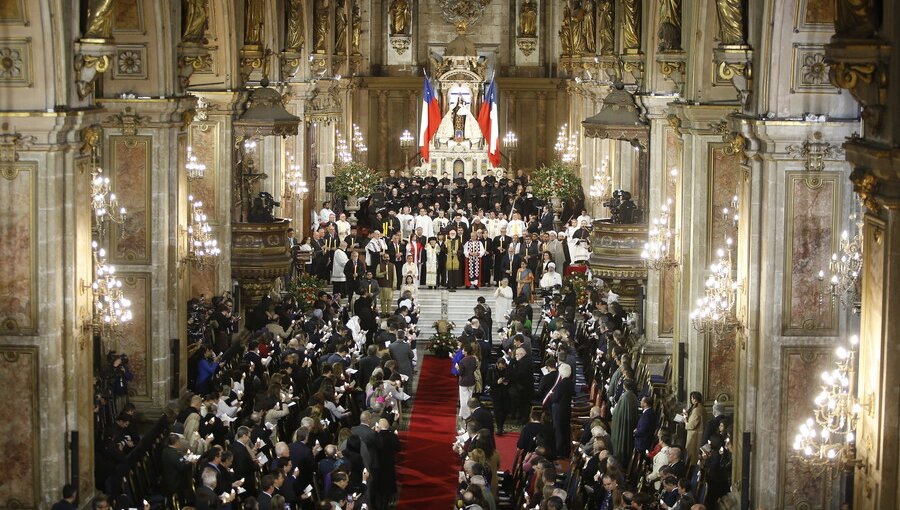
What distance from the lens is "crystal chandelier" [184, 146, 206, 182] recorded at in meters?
28.4

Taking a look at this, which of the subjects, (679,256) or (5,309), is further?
(679,256)

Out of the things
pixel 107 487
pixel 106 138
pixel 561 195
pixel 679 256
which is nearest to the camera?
pixel 107 487

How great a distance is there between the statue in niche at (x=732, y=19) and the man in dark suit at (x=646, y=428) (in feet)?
18.5

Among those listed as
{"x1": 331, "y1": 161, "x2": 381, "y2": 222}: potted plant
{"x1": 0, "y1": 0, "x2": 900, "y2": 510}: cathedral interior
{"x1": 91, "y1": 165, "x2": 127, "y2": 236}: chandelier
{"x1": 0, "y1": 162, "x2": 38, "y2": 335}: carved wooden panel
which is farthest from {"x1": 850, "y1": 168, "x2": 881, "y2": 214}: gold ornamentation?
{"x1": 331, "y1": 161, "x2": 381, "y2": 222}: potted plant

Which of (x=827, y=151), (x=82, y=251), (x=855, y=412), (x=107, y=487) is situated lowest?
(x=107, y=487)

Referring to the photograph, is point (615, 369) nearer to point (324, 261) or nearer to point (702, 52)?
point (702, 52)

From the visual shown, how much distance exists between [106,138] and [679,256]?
349 inches

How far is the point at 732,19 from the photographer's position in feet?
65.1

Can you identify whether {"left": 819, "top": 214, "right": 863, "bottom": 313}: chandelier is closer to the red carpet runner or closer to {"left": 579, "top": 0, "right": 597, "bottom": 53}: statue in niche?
the red carpet runner

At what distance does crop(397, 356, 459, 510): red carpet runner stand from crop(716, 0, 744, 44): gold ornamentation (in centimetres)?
773

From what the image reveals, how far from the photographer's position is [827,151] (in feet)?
62.9

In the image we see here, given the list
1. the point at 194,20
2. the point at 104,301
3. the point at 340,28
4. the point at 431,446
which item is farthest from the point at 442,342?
the point at 340,28

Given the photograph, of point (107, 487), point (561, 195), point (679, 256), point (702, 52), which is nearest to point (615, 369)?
point (679, 256)

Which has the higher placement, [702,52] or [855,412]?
[702,52]
